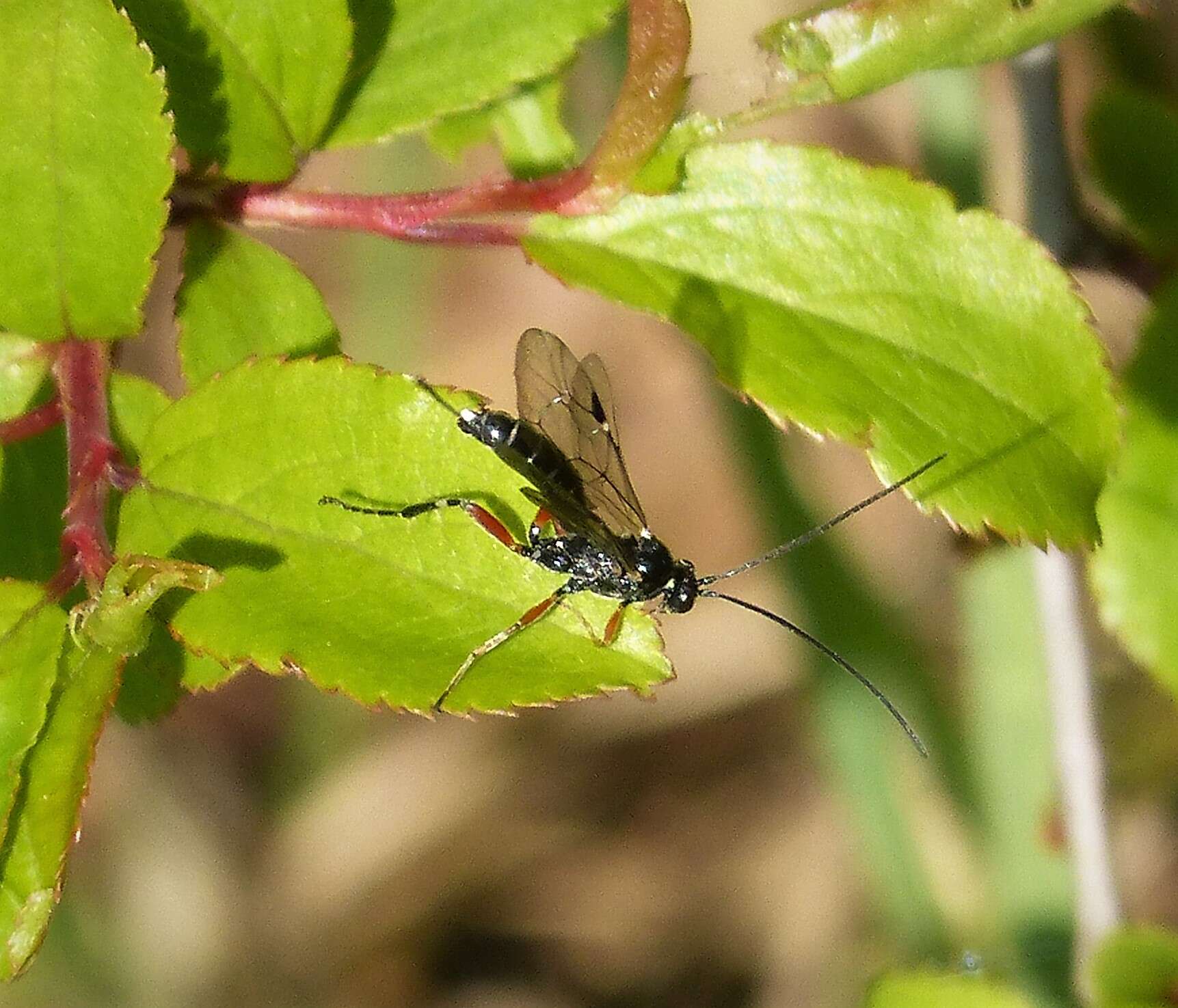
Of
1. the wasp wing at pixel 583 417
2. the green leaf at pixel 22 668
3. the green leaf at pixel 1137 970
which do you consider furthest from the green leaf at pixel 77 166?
the green leaf at pixel 1137 970

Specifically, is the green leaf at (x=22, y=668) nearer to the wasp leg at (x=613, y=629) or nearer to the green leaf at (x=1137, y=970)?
the wasp leg at (x=613, y=629)

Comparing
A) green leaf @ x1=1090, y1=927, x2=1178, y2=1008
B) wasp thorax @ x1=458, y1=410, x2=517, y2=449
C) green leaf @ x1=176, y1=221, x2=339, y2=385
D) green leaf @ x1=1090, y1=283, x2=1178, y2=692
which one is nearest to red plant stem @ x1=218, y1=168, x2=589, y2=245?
green leaf @ x1=176, y1=221, x2=339, y2=385

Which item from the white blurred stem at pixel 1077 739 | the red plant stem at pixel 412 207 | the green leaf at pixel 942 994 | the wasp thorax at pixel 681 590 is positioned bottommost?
the green leaf at pixel 942 994

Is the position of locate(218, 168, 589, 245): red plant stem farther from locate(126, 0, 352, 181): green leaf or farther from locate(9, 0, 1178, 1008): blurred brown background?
locate(9, 0, 1178, 1008): blurred brown background

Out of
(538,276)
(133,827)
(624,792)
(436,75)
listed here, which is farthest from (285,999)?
(436,75)

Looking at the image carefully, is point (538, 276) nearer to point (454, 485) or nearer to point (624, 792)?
point (624, 792)

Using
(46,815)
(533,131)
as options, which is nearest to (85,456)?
(46,815)

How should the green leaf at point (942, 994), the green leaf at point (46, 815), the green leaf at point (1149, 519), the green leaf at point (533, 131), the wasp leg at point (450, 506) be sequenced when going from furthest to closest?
the green leaf at point (942, 994), the green leaf at point (1149, 519), the green leaf at point (533, 131), the wasp leg at point (450, 506), the green leaf at point (46, 815)
